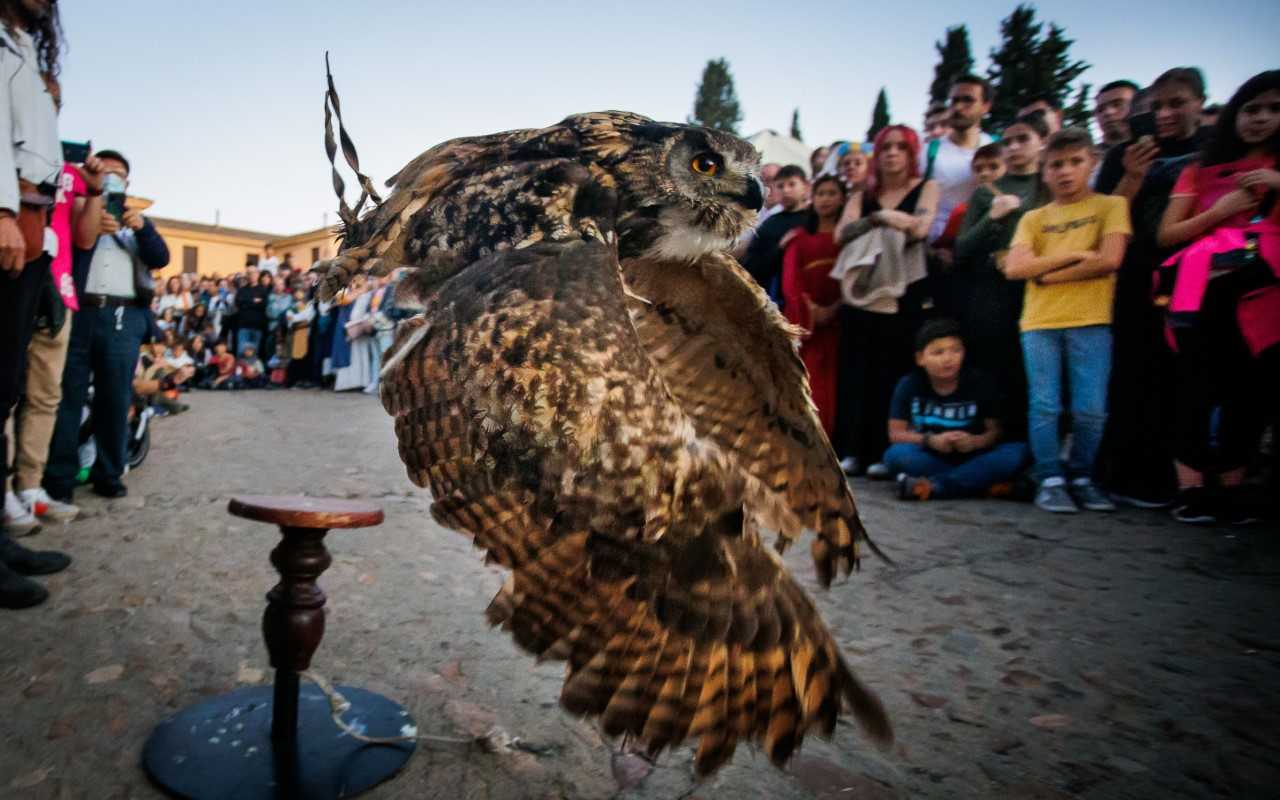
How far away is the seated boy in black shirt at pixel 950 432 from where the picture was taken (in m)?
4.62

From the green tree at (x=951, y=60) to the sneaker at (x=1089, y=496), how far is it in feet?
93.6

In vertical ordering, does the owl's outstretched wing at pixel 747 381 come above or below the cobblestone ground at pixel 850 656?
above

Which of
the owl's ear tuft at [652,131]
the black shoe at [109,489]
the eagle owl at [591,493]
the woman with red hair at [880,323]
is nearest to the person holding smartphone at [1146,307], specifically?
the woman with red hair at [880,323]

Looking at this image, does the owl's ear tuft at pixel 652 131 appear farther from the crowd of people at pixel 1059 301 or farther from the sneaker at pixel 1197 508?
the sneaker at pixel 1197 508

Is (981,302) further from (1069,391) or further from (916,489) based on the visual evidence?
(916,489)

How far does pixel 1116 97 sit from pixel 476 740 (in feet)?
18.3

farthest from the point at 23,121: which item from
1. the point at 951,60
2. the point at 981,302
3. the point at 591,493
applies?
the point at 951,60

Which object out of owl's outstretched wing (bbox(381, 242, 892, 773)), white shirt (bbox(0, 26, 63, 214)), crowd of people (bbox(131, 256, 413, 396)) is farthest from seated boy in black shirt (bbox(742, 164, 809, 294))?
crowd of people (bbox(131, 256, 413, 396))

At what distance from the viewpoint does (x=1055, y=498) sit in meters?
4.30

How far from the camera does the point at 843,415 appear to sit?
5578 millimetres

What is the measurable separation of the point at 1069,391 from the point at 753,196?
11.3ft

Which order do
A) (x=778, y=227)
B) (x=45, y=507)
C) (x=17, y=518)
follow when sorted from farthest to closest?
(x=778, y=227), (x=45, y=507), (x=17, y=518)

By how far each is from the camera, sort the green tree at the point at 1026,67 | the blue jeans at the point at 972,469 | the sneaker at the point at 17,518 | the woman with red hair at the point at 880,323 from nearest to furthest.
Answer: the sneaker at the point at 17,518, the blue jeans at the point at 972,469, the woman with red hair at the point at 880,323, the green tree at the point at 1026,67

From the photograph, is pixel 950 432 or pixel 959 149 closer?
pixel 950 432
